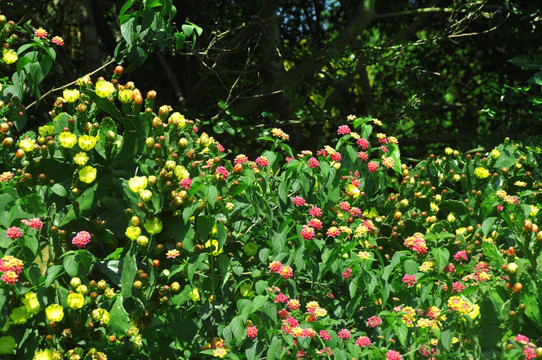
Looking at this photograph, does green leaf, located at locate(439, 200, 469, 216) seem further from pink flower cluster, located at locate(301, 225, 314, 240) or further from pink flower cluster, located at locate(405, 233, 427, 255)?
pink flower cluster, located at locate(301, 225, 314, 240)

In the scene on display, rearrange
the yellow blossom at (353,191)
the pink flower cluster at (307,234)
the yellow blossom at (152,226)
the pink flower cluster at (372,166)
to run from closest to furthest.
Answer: the yellow blossom at (152,226)
the pink flower cluster at (307,234)
the yellow blossom at (353,191)
the pink flower cluster at (372,166)

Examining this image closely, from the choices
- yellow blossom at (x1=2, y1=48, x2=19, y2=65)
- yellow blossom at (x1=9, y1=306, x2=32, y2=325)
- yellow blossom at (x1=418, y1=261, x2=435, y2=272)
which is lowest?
yellow blossom at (x1=418, y1=261, x2=435, y2=272)

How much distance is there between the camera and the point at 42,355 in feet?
7.34

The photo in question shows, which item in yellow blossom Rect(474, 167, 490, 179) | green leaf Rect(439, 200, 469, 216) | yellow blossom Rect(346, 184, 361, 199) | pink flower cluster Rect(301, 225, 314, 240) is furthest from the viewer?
yellow blossom Rect(474, 167, 490, 179)

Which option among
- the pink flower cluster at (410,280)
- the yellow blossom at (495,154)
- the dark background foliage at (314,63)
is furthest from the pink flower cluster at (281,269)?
the dark background foliage at (314,63)

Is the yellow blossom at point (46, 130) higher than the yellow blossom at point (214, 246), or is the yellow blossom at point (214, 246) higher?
the yellow blossom at point (46, 130)

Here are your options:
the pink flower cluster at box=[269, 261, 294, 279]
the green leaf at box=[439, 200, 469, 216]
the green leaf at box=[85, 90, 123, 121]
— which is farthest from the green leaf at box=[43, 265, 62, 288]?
the green leaf at box=[439, 200, 469, 216]

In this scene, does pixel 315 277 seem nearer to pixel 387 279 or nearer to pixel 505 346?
pixel 387 279

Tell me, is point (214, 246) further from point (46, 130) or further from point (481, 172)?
point (481, 172)

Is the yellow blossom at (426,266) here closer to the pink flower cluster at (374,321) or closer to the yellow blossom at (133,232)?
the pink flower cluster at (374,321)

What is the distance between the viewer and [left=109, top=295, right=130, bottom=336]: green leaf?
2.26 meters

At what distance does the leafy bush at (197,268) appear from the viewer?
2.23 metres

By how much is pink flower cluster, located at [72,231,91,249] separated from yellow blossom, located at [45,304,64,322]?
0.20 m

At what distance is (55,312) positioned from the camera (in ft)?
7.25
